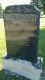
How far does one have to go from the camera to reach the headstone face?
463cm

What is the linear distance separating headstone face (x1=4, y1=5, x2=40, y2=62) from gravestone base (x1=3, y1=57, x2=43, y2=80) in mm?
155

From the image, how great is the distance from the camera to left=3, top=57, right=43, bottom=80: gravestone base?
15.5 feet

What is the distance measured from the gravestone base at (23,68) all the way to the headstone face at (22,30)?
155 mm

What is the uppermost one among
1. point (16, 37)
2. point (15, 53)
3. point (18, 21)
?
point (18, 21)

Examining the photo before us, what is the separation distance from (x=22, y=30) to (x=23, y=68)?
86cm

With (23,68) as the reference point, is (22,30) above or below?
above

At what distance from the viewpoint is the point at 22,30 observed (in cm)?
488

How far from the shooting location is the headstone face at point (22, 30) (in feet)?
15.2

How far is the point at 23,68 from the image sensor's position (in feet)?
16.0

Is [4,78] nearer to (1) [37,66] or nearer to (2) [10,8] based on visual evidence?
(1) [37,66]

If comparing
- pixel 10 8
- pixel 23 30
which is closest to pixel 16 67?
pixel 23 30

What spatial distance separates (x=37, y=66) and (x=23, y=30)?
34.2 inches

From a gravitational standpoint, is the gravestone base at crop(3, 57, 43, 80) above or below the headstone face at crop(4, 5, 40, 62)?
below

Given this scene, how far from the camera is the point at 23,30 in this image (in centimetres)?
488
